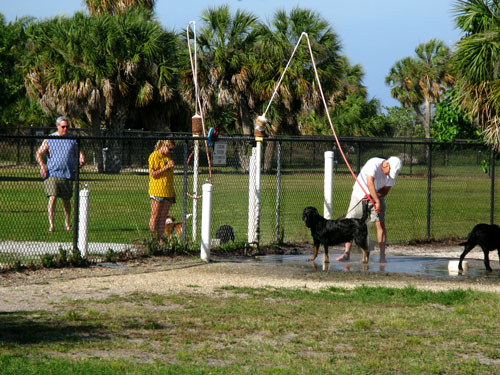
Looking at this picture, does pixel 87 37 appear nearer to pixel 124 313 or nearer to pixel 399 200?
pixel 399 200

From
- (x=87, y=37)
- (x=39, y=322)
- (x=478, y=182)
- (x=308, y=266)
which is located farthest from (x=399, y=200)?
(x=39, y=322)

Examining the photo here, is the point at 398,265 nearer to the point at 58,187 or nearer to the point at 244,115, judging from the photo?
the point at 58,187

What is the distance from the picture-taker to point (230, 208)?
19.9 meters

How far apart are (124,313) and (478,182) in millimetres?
27584

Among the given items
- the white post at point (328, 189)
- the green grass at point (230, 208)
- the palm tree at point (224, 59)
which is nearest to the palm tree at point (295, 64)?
the palm tree at point (224, 59)

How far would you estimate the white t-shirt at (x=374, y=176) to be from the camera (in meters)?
12.1

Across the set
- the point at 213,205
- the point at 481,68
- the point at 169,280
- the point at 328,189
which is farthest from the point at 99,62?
the point at 169,280

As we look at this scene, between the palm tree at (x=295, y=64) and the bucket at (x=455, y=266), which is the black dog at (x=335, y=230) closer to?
the bucket at (x=455, y=266)

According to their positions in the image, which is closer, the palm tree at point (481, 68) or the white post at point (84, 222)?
the white post at point (84, 222)

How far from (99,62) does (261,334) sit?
3108cm

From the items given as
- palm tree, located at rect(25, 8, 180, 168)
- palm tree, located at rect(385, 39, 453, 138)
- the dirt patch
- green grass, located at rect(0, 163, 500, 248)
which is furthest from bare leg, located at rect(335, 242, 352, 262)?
palm tree, located at rect(385, 39, 453, 138)

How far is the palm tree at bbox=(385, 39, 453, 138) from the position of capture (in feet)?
199

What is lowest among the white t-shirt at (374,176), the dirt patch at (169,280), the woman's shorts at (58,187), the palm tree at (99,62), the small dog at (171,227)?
the dirt patch at (169,280)

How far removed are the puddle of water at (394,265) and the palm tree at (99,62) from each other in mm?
25263
